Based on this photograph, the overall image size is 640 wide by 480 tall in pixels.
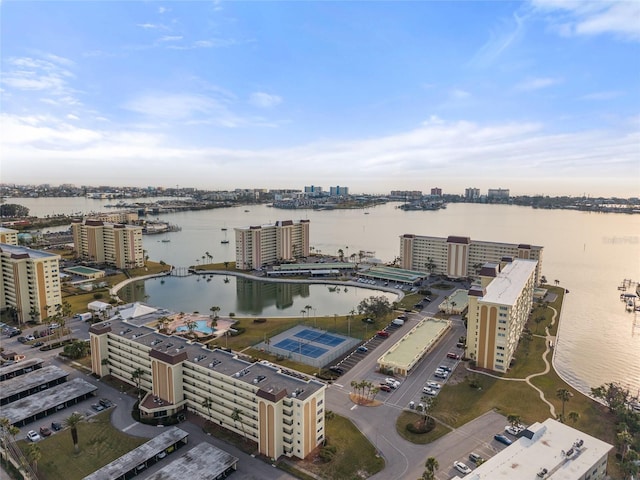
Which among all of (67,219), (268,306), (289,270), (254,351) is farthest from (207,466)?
(67,219)

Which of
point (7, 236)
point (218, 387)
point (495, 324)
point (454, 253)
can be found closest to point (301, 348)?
point (218, 387)

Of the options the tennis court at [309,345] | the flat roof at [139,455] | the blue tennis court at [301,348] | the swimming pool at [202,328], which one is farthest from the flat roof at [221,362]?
the swimming pool at [202,328]

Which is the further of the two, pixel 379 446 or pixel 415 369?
pixel 415 369

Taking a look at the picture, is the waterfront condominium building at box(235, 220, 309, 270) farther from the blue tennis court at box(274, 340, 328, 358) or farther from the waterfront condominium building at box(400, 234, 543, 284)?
the blue tennis court at box(274, 340, 328, 358)

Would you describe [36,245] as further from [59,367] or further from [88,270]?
[59,367]

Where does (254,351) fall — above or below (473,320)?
below

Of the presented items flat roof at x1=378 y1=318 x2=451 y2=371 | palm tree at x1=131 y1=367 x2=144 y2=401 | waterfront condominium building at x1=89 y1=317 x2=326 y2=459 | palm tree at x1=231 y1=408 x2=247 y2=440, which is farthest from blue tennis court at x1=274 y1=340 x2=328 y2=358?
palm tree at x1=131 y1=367 x2=144 y2=401

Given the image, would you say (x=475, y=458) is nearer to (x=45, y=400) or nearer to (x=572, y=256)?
(x=45, y=400)
